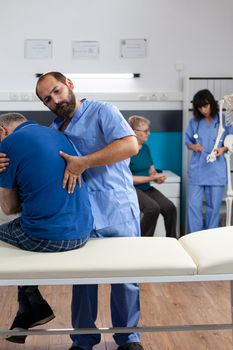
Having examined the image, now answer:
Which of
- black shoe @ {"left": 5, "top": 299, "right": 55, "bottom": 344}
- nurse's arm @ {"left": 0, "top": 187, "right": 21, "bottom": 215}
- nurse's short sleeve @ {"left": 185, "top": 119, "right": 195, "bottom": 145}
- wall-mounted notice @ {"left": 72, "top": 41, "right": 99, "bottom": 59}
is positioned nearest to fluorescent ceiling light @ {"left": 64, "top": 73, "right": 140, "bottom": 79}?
wall-mounted notice @ {"left": 72, "top": 41, "right": 99, "bottom": 59}

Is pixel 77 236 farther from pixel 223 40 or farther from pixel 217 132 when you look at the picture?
pixel 223 40

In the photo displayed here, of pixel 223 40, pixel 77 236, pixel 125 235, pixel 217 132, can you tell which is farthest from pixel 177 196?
pixel 77 236

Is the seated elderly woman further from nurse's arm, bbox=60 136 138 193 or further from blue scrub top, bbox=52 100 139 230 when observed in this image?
nurse's arm, bbox=60 136 138 193

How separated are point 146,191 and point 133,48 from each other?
149 cm

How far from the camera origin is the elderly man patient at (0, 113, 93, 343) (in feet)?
6.34

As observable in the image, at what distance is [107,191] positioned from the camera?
7.54 ft

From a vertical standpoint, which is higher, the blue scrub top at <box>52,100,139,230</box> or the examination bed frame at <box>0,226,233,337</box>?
the blue scrub top at <box>52,100,139,230</box>

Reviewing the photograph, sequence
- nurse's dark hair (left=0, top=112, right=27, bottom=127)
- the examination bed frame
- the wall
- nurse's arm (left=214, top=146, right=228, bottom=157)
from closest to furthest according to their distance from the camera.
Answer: the examination bed frame < nurse's dark hair (left=0, top=112, right=27, bottom=127) < nurse's arm (left=214, top=146, right=228, bottom=157) < the wall

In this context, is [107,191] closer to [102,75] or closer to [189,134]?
[189,134]

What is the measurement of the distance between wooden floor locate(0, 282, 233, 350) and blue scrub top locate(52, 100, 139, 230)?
2.26ft

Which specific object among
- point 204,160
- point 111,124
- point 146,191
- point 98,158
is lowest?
point 146,191

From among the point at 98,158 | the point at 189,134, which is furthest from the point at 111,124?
the point at 189,134

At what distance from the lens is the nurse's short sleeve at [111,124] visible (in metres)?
2.19

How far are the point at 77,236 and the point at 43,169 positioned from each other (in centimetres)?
28
